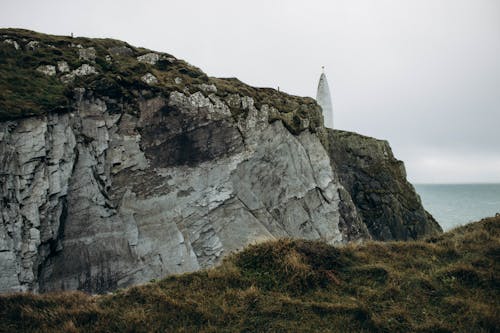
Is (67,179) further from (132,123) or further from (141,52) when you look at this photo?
→ (141,52)

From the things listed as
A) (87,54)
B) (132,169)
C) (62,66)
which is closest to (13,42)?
(62,66)

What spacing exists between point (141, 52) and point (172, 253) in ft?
62.1

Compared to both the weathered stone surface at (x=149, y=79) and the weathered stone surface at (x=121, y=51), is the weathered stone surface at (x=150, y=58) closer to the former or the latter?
the weathered stone surface at (x=121, y=51)

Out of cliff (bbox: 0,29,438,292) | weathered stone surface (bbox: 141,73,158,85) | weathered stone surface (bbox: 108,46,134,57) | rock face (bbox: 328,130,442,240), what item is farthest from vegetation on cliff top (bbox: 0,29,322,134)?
rock face (bbox: 328,130,442,240)

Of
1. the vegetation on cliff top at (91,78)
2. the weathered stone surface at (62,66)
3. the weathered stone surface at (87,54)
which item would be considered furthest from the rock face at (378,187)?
the weathered stone surface at (62,66)

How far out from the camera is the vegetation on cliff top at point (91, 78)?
24.1m

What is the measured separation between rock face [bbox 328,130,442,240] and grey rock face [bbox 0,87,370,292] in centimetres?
927

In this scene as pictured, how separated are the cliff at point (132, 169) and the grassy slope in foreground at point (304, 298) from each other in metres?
11.5

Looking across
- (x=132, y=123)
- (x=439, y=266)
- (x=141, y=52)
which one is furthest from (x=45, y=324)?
(x=141, y=52)

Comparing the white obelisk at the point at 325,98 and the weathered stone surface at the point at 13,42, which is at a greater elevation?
the white obelisk at the point at 325,98

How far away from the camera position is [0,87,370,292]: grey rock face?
70.5ft

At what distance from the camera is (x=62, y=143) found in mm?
23844

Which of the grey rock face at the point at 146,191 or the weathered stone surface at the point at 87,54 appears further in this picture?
the weathered stone surface at the point at 87,54

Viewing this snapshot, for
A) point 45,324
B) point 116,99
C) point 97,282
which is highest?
point 116,99
